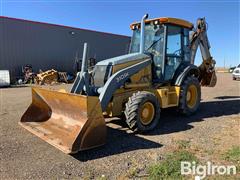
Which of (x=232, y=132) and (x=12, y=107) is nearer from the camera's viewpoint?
(x=232, y=132)

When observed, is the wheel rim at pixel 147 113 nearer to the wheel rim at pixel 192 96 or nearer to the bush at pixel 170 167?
the bush at pixel 170 167

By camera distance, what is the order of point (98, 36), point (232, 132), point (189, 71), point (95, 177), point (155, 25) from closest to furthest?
point (95, 177) → point (232, 132) → point (155, 25) → point (189, 71) → point (98, 36)

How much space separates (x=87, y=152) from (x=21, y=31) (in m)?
18.9

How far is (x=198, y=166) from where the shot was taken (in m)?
4.23

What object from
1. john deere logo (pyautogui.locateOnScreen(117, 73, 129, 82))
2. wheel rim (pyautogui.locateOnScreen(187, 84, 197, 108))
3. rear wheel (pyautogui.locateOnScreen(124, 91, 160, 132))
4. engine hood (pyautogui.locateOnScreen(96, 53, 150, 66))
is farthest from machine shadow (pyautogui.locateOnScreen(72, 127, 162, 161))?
wheel rim (pyautogui.locateOnScreen(187, 84, 197, 108))

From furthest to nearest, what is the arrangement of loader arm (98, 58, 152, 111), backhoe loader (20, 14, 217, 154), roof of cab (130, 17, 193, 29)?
1. roof of cab (130, 17, 193, 29)
2. loader arm (98, 58, 152, 111)
3. backhoe loader (20, 14, 217, 154)

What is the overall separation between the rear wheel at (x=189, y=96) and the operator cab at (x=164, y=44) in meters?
0.49

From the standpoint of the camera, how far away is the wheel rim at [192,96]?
7734 mm

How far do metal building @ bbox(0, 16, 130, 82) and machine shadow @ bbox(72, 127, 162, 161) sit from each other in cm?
1709

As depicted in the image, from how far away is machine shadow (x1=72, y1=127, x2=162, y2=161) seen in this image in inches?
185

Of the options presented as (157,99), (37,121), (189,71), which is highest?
(189,71)

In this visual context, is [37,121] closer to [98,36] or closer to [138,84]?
[138,84]

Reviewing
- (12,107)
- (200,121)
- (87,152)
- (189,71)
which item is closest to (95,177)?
(87,152)

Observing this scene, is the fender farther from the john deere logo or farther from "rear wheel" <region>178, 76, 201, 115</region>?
the john deere logo
